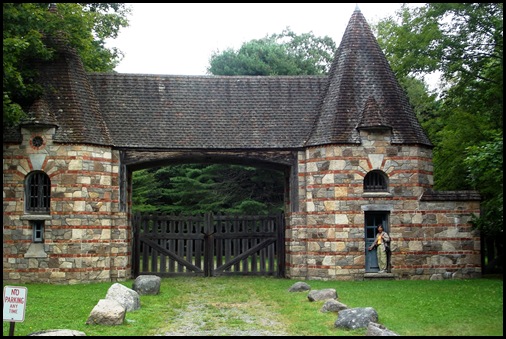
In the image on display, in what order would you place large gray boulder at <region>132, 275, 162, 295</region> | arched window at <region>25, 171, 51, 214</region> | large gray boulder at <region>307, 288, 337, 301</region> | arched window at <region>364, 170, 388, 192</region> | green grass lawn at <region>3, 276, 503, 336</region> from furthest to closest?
arched window at <region>364, 170, 388, 192</region> → arched window at <region>25, 171, 51, 214</region> → large gray boulder at <region>132, 275, 162, 295</region> → large gray boulder at <region>307, 288, 337, 301</region> → green grass lawn at <region>3, 276, 503, 336</region>

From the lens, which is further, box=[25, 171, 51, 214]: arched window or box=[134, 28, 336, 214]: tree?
box=[134, 28, 336, 214]: tree

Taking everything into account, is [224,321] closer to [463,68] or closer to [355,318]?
[355,318]

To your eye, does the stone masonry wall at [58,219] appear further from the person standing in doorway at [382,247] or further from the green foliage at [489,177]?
the green foliage at [489,177]

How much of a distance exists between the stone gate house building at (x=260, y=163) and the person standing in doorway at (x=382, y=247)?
1.04ft

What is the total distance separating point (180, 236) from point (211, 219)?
1.27 m

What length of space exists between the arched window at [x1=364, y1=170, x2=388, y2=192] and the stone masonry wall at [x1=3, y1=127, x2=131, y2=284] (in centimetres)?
868

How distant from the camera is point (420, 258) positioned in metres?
21.4

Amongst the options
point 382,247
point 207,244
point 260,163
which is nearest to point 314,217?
point 382,247

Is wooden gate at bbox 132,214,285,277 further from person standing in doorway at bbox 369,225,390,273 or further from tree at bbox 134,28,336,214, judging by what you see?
tree at bbox 134,28,336,214

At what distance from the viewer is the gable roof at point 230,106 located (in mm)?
21578

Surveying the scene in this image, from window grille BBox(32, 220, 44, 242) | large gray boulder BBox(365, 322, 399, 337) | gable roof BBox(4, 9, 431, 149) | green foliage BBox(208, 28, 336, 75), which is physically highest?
green foliage BBox(208, 28, 336, 75)

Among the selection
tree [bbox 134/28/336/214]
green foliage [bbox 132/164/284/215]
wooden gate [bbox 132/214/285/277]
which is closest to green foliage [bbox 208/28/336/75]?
tree [bbox 134/28/336/214]

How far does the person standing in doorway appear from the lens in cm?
2106

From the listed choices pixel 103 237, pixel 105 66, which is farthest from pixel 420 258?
pixel 105 66
